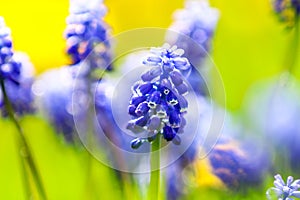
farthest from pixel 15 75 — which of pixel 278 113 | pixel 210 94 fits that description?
pixel 278 113

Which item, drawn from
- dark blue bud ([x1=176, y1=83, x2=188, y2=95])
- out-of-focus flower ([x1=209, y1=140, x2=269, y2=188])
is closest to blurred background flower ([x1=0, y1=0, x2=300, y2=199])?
out-of-focus flower ([x1=209, y1=140, x2=269, y2=188])

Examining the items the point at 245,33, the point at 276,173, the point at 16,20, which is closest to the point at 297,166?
the point at 276,173

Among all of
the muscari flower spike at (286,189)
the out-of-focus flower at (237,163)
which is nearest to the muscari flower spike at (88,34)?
the out-of-focus flower at (237,163)

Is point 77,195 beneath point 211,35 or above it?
beneath

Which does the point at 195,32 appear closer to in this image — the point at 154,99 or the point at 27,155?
the point at 154,99

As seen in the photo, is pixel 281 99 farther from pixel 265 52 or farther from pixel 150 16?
pixel 150 16

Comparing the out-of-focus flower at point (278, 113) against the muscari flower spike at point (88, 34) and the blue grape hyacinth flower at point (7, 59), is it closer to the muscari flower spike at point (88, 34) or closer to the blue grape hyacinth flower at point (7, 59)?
the muscari flower spike at point (88, 34)
